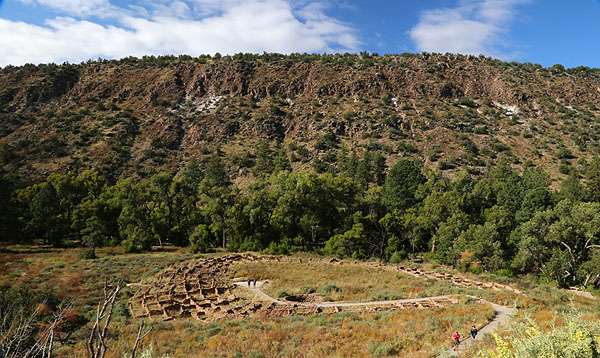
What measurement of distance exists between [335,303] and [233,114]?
2900 inches

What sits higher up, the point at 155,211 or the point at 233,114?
the point at 233,114

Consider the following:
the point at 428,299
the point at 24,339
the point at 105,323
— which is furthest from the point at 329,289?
the point at 105,323

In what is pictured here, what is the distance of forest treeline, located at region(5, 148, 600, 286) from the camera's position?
38.2m

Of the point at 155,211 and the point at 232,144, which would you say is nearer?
the point at 155,211

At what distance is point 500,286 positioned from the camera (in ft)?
88.7

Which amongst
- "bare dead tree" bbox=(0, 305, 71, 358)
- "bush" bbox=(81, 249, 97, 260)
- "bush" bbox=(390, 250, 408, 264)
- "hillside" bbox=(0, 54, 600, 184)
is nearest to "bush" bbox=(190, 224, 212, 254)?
"bush" bbox=(81, 249, 97, 260)

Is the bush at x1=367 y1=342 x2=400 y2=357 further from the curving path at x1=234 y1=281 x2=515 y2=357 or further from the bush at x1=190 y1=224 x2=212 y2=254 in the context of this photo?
the bush at x1=190 y1=224 x2=212 y2=254

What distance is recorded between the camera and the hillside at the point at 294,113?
7125 centimetres

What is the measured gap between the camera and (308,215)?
148 ft

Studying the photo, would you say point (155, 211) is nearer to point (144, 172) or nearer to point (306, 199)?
point (306, 199)

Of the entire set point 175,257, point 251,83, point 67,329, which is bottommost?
point 175,257

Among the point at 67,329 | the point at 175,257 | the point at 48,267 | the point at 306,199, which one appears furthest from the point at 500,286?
the point at 48,267

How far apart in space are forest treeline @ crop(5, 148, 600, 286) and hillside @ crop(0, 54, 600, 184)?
21077 millimetres

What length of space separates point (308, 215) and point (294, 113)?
51125 mm
